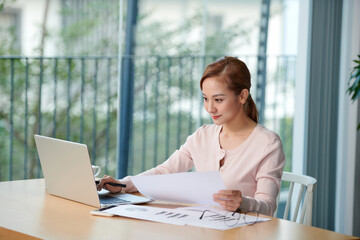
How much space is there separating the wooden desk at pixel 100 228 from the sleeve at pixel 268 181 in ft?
0.35

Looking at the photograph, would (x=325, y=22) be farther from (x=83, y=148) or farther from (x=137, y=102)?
(x=83, y=148)

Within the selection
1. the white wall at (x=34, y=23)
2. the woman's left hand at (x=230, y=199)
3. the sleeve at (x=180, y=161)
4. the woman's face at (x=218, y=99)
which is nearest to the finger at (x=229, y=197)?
the woman's left hand at (x=230, y=199)

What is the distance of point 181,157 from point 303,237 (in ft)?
2.59

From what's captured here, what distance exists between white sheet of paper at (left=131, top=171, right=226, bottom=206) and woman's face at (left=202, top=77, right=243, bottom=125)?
1.08 ft

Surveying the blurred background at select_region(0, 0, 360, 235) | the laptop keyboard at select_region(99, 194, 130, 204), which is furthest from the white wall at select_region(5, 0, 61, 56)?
the laptop keyboard at select_region(99, 194, 130, 204)

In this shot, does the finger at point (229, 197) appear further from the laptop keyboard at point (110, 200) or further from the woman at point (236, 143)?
the laptop keyboard at point (110, 200)

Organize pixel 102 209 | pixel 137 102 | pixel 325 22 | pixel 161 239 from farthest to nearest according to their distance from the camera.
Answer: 1. pixel 137 102
2. pixel 325 22
3. pixel 102 209
4. pixel 161 239

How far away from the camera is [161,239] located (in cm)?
132

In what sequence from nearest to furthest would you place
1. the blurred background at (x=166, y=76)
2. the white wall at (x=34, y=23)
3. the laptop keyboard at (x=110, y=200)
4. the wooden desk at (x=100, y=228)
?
1. the wooden desk at (x=100, y=228)
2. the laptop keyboard at (x=110, y=200)
3. the blurred background at (x=166, y=76)
4. the white wall at (x=34, y=23)

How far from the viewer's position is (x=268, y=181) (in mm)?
1751

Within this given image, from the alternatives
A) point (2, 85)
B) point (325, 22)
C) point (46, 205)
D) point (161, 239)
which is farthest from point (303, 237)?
point (2, 85)

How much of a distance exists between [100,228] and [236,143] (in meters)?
0.69

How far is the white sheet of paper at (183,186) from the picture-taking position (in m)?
1.57

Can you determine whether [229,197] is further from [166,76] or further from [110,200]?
[166,76]
